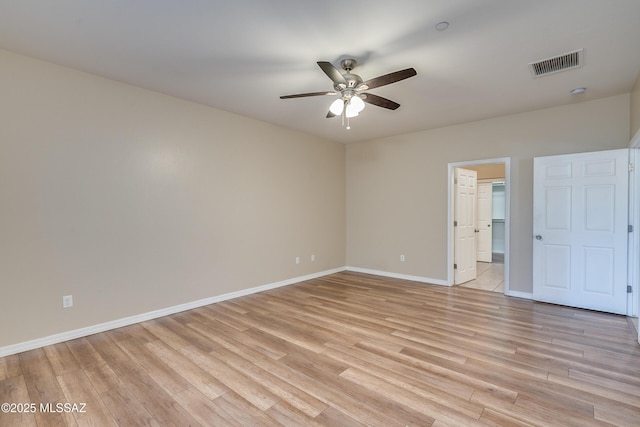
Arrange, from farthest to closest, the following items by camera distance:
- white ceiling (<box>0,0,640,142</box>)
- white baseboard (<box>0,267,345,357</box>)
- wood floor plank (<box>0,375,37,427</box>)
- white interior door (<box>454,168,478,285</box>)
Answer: white interior door (<box>454,168,478,285</box>)
white baseboard (<box>0,267,345,357</box>)
white ceiling (<box>0,0,640,142</box>)
wood floor plank (<box>0,375,37,427</box>)

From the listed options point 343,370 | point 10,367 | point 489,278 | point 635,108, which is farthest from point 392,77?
point 489,278

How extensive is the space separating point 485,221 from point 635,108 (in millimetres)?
4828

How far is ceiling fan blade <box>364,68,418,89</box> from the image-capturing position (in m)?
2.40

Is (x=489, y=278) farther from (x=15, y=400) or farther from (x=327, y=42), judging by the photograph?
(x=15, y=400)

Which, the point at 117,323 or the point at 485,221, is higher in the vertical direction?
the point at 485,221

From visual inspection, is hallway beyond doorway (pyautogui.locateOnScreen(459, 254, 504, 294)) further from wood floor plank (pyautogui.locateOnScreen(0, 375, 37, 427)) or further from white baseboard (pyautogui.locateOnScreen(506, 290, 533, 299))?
wood floor plank (pyautogui.locateOnScreen(0, 375, 37, 427))

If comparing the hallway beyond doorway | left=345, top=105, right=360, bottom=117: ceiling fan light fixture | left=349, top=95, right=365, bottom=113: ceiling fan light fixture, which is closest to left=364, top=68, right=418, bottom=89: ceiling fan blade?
left=349, top=95, right=365, bottom=113: ceiling fan light fixture

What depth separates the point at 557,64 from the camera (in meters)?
2.95

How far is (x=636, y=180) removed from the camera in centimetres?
352

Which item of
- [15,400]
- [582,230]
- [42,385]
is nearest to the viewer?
[15,400]

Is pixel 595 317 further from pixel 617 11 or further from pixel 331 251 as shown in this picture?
pixel 331 251

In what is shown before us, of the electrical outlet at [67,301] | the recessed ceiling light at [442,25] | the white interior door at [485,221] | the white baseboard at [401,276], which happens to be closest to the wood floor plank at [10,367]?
the electrical outlet at [67,301]

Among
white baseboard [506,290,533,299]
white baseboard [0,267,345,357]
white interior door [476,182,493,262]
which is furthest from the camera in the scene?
white interior door [476,182,493,262]

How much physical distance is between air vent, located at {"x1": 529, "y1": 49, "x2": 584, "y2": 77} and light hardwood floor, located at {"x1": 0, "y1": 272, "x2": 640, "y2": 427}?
2.73 meters
